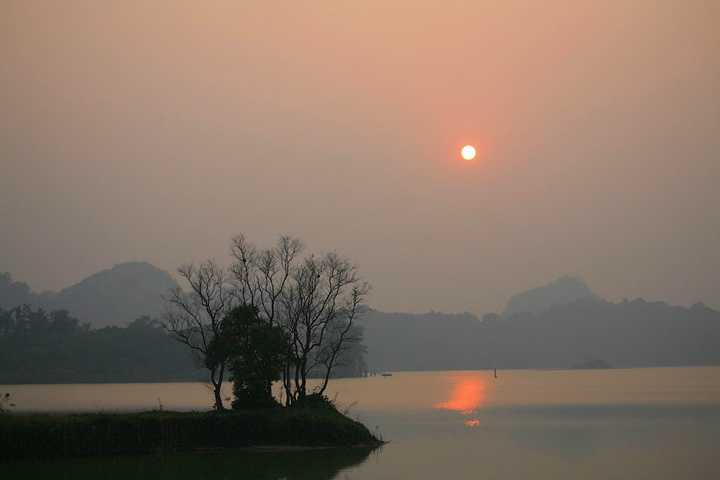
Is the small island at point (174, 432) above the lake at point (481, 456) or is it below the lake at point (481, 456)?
above

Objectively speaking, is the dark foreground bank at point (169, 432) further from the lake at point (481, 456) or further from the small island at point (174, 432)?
the lake at point (481, 456)

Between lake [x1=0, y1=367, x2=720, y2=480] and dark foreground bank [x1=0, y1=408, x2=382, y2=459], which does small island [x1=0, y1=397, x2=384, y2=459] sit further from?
lake [x1=0, y1=367, x2=720, y2=480]

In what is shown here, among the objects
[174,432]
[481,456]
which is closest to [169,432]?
[174,432]

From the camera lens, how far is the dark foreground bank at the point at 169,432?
39.8 metres

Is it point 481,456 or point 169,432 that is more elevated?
point 169,432

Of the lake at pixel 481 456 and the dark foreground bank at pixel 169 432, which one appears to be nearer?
the lake at pixel 481 456

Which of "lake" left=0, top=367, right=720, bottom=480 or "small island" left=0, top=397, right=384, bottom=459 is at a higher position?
"small island" left=0, top=397, right=384, bottom=459

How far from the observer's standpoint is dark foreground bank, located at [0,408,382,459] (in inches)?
1569

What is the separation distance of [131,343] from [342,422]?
15607 cm

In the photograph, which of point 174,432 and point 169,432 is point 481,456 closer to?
point 174,432

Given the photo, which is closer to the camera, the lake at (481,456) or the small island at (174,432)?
the lake at (481,456)

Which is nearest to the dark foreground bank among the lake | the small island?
the small island

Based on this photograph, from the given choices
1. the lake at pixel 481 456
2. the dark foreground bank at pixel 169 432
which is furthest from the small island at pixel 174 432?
the lake at pixel 481 456

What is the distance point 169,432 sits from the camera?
4288cm
